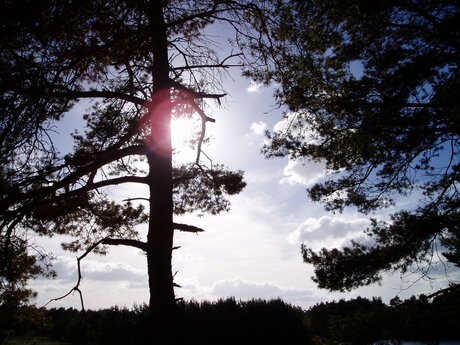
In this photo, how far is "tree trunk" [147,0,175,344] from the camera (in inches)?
193

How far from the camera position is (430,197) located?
732 centimetres

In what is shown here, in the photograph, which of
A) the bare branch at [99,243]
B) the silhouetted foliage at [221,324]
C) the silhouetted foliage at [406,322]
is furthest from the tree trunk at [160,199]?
the silhouetted foliage at [221,324]

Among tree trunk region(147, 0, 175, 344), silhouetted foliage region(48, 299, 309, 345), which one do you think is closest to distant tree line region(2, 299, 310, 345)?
silhouetted foliage region(48, 299, 309, 345)

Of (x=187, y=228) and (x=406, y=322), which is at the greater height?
(x=187, y=228)

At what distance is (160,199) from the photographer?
18.0 feet

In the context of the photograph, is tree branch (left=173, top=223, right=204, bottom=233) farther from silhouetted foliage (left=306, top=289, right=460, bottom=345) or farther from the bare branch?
silhouetted foliage (left=306, top=289, right=460, bottom=345)

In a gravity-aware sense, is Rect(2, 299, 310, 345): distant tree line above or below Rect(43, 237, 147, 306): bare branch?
below

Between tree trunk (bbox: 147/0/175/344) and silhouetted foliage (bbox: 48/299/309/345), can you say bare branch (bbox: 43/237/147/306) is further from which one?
silhouetted foliage (bbox: 48/299/309/345)

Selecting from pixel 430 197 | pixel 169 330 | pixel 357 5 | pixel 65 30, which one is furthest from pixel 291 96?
pixel 169 330

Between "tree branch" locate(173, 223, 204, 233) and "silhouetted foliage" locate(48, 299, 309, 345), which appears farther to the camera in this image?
"silhouetted foliage" locate(48, 299, 309, 345)

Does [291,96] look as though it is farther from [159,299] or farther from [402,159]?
[159,299]

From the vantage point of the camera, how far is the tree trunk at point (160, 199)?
491 cm

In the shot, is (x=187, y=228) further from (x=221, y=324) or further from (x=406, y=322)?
(x=221, y=324)

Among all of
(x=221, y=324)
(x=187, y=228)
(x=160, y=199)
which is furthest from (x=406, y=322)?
(x=221, y=324)
